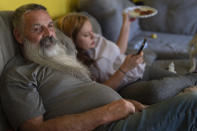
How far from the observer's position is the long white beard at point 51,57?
46.2 inches

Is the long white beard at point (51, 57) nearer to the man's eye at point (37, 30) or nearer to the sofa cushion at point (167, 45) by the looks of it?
the man's eye at point (37, 30)

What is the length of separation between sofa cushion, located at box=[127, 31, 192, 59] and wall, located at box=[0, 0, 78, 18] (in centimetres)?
70

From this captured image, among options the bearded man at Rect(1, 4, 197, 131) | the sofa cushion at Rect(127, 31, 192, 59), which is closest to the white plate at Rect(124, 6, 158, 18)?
the sofa cushion at Rect(127, 31, 192, 59)

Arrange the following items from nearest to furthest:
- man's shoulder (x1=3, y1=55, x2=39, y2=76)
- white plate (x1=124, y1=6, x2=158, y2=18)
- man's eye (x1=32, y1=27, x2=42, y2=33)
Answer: man's shoulder (x1=3, y1=55, x2=39, y2=76), man's eye (x1=32, y1=27, x2=42, y2=33), white plate (x1=124, y1=6, x2=158, y2=18)

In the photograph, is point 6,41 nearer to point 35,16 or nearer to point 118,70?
point 35,16

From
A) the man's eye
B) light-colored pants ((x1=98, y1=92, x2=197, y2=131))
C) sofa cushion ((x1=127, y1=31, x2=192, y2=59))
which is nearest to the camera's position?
light-colored pants ((x1=98, y1=92, x2=197, y2=131))

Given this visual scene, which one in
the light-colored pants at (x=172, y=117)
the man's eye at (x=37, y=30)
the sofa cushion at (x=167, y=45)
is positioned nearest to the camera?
the light-colored pants at (x=172, y=117)

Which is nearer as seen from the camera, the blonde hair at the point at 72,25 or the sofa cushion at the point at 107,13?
the blonde hair at the point at 72,25

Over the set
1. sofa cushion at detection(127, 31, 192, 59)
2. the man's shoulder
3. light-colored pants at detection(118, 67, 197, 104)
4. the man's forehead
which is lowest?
sofa cushion at detection(127, 31, 192, 59)

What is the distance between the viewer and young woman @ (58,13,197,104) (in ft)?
4.27

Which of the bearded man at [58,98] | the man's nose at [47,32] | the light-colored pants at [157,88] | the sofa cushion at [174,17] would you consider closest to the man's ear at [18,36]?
the bearded man at [58,98]

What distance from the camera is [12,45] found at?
1183 mm

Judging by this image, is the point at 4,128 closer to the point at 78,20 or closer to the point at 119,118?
the point at 119,118

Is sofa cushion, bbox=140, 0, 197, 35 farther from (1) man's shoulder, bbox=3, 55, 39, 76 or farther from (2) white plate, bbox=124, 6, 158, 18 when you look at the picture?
(1) man's shoulder, bbox=3, 55, 39, 76
